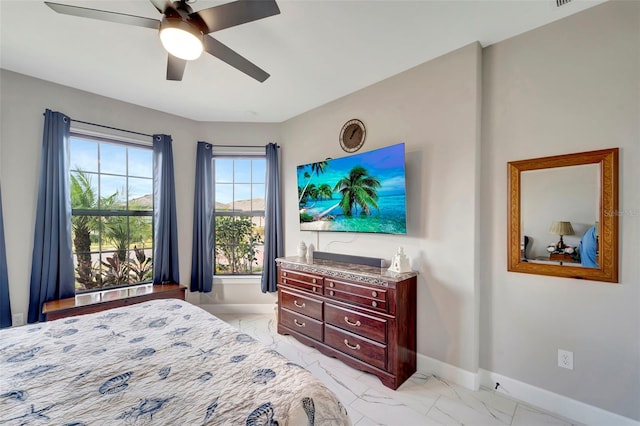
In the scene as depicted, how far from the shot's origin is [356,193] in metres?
2.81

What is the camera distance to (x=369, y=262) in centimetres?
279

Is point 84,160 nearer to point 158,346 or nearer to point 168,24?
point 168,24

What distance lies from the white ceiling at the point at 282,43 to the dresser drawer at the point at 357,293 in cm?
200

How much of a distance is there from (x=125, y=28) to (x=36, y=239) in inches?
85.3

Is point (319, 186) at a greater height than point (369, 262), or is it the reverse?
point (319, 186)

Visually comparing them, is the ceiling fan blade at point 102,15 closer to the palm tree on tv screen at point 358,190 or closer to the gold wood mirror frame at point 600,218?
the palm tree on tv screen at point 358,190

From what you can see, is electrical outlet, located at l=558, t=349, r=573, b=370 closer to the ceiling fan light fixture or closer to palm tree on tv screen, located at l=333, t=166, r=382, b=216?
palm tree on tv screen, located at l=333, t=166, r=382, b=216

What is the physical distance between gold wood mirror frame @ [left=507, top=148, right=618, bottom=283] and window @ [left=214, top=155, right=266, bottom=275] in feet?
9.81

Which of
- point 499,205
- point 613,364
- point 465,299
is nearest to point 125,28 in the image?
point 499,205

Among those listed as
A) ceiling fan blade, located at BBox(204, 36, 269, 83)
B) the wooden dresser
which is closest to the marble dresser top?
the wooden dresser

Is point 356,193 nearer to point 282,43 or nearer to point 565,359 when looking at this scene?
point 282,43

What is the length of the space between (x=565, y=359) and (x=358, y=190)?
2.03 meters

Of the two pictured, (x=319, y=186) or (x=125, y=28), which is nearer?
(x=125, y=28)

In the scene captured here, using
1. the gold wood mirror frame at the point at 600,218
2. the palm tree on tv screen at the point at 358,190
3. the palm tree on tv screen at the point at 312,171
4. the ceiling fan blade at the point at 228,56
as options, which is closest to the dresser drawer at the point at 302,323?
the palm tree on tv screen at the point at 358,190
